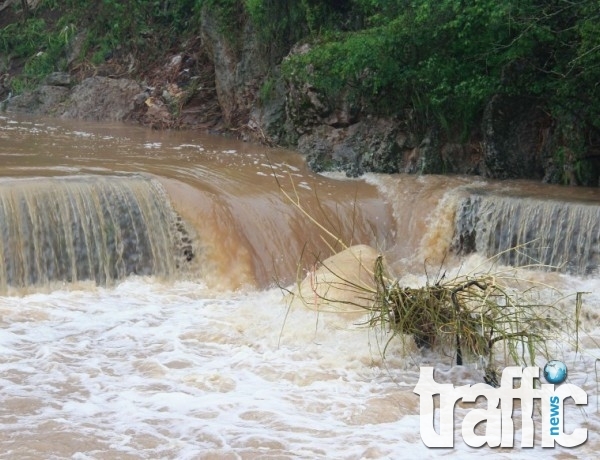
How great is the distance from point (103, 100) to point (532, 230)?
10.9 m

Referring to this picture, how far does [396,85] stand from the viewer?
12133mm

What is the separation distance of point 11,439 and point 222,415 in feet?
4.00

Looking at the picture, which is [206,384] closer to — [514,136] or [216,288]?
[216,288]

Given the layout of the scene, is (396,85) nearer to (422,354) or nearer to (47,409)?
(422,354)

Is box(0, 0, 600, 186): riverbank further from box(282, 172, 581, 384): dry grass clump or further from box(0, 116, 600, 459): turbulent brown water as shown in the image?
box(282, 172, 581, 384): dry grass clump

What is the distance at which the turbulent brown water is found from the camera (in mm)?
5301

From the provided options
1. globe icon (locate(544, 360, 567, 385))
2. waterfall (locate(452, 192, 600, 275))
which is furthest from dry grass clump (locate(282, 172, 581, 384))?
waterfall (locate(452, 192, 600, 275))

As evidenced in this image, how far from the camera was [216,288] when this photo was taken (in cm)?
882

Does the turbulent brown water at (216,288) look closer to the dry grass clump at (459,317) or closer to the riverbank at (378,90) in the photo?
the dry grass clump at (459,317)

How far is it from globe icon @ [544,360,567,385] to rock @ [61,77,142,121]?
40.8 feet

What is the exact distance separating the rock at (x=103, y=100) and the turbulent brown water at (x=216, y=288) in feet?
13.7

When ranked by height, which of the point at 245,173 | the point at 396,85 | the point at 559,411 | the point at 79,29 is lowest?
the point at 559,411

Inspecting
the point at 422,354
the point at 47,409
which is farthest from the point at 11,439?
the point at 422,354

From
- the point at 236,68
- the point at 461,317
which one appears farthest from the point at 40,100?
the point at 461,317
